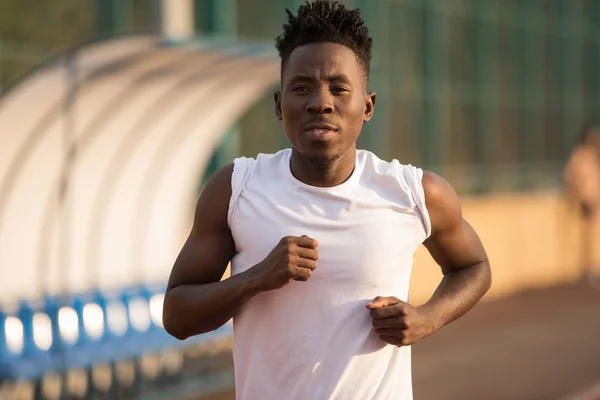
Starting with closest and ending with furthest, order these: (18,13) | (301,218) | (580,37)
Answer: (301,218), (18,13), (580,37)

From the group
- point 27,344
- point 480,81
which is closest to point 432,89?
point 480,81

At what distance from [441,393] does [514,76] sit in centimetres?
1160

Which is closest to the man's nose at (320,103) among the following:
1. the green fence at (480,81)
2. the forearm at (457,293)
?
the forearm at (457,293)

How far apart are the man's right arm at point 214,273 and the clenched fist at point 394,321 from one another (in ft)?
0.63

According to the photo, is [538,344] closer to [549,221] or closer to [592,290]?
[592,290]

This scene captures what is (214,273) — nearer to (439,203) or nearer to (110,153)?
(439,203)

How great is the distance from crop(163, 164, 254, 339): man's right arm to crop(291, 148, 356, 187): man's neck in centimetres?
17

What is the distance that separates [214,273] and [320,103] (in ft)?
1.59

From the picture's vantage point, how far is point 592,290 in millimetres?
18062

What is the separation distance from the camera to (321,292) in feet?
9.55

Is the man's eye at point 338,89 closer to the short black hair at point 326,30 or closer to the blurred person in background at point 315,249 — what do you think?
the blurred person in background at point 315,249

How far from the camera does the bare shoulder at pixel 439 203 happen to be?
3082mm

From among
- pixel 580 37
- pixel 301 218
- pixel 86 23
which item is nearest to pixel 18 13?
pixel 86 23

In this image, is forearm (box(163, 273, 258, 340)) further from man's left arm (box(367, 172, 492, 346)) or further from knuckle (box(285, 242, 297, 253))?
man's left arm (box(367, 172, 492, 346))
